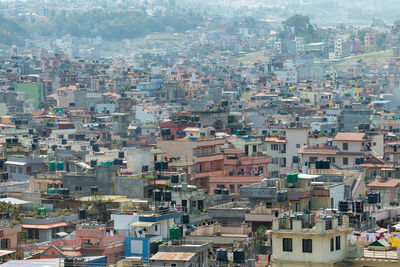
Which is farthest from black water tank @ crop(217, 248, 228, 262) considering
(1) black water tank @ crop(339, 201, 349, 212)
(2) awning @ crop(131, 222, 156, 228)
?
(2) awning @ crop(131, 222, 156, 228)

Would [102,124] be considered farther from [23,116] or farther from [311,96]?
[311,96]

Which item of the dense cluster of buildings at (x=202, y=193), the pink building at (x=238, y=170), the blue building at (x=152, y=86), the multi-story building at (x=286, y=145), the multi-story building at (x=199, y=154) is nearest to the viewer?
the dense cluster of buildings at (x=202, y=193)

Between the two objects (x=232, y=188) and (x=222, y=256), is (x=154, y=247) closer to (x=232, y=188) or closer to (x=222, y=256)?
(x=222, y=256)

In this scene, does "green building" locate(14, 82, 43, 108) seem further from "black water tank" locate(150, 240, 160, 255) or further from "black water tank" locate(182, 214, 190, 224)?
"black water tank" locate(150, 240, 160, 255)

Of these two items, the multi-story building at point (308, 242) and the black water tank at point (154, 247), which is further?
the black water tank at point (154, 247)

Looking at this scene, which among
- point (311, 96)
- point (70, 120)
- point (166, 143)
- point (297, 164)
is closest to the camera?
point (166, 143)

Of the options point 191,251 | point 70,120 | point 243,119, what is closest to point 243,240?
point 191,251

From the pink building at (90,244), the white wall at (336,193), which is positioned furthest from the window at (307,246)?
the white wall at (336,193)

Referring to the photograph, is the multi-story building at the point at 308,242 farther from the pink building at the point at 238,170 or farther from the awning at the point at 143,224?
the pink building at the point at 238,170
